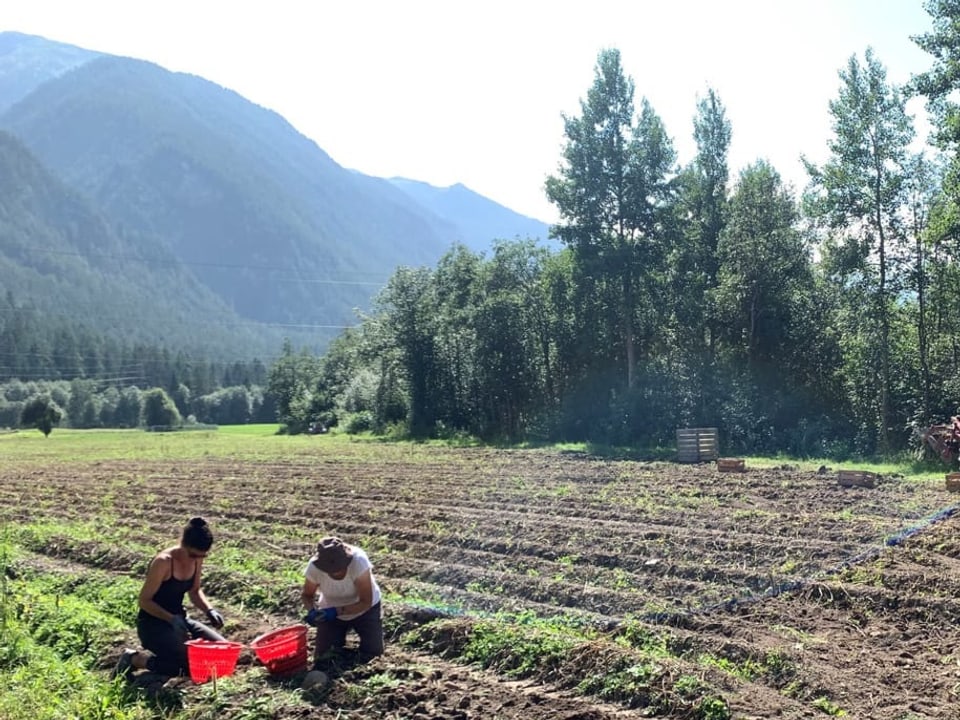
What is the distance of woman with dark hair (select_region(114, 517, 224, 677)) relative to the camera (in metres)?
6.80

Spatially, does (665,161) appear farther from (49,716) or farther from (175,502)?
(49,716)

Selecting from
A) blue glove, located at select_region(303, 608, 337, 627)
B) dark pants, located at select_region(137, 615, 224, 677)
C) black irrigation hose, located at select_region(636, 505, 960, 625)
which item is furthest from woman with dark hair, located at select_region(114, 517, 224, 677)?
black irrigation hose, located at select_region(636, 505, 960, 625)

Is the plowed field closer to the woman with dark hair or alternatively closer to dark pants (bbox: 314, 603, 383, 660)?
dark pants (bbox: 314, 603, 383, 660)

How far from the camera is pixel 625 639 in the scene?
281 inches

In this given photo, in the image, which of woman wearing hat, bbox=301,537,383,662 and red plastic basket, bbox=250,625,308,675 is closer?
red plastic basket, bbox=250,625,308,675

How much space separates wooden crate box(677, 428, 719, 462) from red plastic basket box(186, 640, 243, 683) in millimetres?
18025

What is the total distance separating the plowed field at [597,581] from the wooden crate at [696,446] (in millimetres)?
3893

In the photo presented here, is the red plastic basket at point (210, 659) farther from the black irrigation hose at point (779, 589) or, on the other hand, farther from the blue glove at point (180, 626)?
the black irrigation hose at point (779, 589)

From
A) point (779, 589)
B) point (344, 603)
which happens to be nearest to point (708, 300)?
point (779, 589)

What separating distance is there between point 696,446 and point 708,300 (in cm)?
827

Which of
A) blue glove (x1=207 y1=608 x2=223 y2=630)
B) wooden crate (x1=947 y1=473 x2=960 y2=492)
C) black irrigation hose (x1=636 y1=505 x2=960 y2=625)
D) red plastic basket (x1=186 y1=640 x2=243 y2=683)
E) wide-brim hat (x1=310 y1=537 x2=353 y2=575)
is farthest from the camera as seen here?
wooden crate (x1=947 y1=473 x2=960 y2=492)

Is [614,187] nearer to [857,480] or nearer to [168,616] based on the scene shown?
[857,480]

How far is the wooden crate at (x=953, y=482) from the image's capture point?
15.5 m

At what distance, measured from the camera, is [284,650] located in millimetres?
6551
